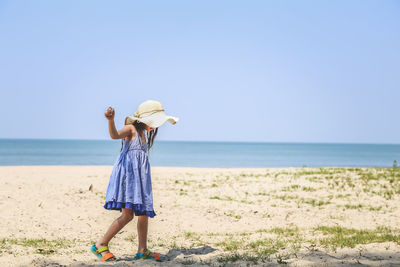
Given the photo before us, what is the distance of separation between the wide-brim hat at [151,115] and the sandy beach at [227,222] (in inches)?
62.6

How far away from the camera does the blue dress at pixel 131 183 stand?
471cm

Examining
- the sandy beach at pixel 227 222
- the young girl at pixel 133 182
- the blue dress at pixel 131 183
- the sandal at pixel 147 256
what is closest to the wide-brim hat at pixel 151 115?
the young girl at pixel 133 182

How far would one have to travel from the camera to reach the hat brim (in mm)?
4847

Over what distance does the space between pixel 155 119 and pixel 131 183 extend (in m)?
0.79

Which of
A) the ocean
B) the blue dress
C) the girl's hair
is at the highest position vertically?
the girl's hair

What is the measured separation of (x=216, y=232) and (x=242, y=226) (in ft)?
2.17

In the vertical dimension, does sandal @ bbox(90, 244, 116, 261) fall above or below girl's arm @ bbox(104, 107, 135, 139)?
below

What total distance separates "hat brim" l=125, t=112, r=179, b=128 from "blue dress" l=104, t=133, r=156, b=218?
0.21 meters

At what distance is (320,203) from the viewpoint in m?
9.37

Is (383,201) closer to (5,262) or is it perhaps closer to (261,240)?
(261,240)

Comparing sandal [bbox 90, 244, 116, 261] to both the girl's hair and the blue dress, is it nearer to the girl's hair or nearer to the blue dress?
the blue dress

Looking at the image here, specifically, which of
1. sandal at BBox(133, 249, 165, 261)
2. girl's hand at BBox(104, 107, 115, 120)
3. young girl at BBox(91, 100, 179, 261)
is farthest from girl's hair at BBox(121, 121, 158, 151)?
sandal at BBox(133, 249, 165, 261)

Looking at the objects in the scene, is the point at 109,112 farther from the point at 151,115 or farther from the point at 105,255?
the point at 105,255

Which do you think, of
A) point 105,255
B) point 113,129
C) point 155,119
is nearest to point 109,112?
point 113,129
